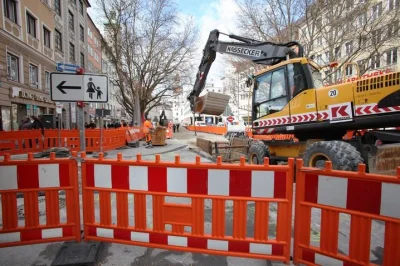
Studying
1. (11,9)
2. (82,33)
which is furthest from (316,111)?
(82,33)

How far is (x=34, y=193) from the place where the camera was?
2646 mm

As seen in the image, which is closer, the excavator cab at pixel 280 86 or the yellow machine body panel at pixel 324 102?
the yellow machine body panel at pixel 324 102

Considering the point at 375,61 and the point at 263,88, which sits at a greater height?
the point at 375,61

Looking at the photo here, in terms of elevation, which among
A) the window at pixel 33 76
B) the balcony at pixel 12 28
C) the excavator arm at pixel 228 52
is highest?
the balcony at pixel 12 28

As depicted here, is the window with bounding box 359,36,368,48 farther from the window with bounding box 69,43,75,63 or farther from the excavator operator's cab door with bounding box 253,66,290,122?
the window with bounding box 69,43,75,63

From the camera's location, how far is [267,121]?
21.6 ft

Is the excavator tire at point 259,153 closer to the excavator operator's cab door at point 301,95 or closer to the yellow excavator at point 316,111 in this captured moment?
the yellow excavator at point 316,111

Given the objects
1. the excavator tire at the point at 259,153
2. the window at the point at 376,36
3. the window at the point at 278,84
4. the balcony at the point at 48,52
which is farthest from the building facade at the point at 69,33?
A: the window at the point at 376,36

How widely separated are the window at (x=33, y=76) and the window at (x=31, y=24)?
263 centimetres

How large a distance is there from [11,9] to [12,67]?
404cm

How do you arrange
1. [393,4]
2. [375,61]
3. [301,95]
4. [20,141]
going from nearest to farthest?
[301,95], [20,141], [393,4], [375,61]

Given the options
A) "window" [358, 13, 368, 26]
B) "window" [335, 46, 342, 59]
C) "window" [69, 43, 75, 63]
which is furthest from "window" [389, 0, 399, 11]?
"window" [69, 43, 75, 63]

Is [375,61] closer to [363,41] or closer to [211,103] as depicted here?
[363,41]

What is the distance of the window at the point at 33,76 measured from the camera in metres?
18.0
